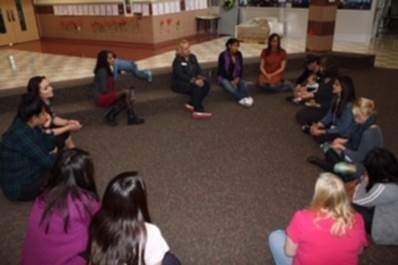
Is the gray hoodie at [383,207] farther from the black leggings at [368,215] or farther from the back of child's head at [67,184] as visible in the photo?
the back of child's head at [67,184]

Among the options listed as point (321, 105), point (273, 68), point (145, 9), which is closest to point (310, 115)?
point (321, 105)

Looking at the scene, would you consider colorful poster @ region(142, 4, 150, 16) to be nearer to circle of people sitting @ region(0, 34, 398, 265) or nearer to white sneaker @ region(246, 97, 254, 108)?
white sneaker @ region(246, 97, 254, 108)

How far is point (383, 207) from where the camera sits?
213cm

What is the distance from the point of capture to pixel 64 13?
28.6 feet

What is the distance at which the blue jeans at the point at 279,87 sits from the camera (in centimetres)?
525

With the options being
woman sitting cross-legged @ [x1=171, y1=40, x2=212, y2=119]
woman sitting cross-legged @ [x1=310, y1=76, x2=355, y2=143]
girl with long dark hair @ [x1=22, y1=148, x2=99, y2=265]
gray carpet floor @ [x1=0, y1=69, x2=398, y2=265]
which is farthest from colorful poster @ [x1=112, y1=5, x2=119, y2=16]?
girl with long dark hair @ [x1=22, y1=148, x2=99, y2=265]

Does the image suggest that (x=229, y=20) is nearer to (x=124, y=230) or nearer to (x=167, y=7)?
(x=167, y=7)

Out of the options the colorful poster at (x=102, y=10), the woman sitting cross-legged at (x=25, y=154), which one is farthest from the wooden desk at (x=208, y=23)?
the woman sitting cross-legged at (x=25, y=154)

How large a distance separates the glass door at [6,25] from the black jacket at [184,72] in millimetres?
6095

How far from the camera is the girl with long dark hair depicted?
1533 millimetres

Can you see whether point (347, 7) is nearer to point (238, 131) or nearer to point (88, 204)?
point (238, 131)

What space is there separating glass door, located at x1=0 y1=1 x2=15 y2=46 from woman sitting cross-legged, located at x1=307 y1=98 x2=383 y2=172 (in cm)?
848

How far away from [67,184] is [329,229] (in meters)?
1.24

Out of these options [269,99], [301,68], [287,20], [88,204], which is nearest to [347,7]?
[287,20]
